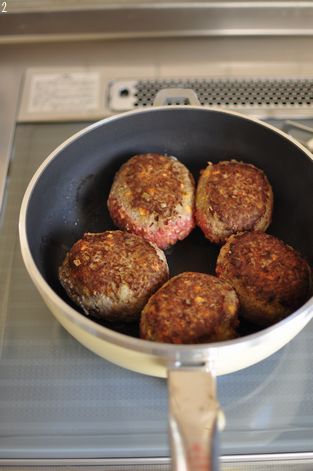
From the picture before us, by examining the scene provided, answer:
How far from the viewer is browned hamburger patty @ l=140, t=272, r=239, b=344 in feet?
2.49

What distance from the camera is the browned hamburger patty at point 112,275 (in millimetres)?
841

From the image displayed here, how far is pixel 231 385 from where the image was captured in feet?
2.77

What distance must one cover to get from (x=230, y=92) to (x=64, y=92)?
42 centimetres

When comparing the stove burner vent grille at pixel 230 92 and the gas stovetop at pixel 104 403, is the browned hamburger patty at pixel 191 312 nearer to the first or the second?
the gas stovetop at pixel 104 403

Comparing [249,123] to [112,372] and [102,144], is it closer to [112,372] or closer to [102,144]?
[102,144]

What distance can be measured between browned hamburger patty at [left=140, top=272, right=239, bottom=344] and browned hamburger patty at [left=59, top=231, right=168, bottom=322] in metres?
0.04

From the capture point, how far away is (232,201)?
96cm

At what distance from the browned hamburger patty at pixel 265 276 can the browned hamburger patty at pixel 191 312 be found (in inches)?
1.5

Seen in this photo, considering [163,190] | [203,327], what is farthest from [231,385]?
[163,190]

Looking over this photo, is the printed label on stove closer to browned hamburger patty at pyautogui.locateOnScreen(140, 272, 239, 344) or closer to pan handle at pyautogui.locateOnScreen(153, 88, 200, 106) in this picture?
pan handle at pyautogui.locateOnScreen(153, 88, 200, 106)

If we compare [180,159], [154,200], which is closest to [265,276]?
[154,200]

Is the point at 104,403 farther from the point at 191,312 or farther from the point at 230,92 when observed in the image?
the point at 230,92

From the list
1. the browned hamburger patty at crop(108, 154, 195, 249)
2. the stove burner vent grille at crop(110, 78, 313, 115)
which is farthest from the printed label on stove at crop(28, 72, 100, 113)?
the browned hamburger patty at crop(108, 154, 195, 249)

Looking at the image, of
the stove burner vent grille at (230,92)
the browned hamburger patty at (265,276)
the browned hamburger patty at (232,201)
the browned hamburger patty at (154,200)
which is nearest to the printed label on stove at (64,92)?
the stove burner vent grille at (230,92)
